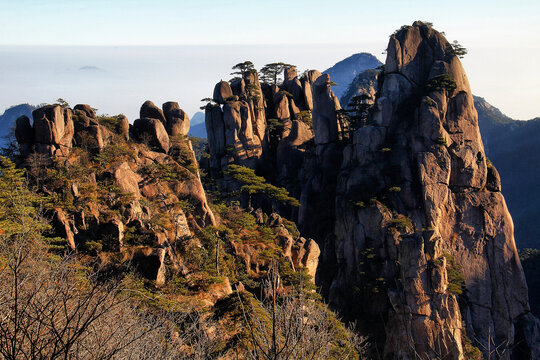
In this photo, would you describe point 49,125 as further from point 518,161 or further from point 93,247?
point 518,161

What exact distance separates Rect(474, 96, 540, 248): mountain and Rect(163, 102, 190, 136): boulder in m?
81.0

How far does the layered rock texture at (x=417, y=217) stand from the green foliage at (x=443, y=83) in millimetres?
92

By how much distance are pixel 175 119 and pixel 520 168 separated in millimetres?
105269

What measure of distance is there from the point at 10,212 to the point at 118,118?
10.7m

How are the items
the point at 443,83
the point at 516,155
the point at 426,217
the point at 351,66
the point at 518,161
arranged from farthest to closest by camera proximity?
1. the point at 351,66
2. the point at 516,155
3. the point at 518,161
4. the point at 443,83
5. the point at 426,217

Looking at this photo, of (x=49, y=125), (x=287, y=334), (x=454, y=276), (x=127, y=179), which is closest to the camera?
(x=287, y=334)

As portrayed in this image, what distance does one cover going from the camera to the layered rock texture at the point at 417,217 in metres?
26.1

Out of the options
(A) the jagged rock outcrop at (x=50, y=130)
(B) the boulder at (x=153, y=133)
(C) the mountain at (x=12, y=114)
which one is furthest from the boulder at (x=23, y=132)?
(C) the mountain at (x=12, y=114)

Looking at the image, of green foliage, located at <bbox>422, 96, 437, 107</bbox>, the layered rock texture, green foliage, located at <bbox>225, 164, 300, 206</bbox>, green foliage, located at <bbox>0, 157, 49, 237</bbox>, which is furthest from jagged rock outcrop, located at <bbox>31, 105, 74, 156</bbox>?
green foliage, located at <bbox>422, 96, 437, 107</bbox>

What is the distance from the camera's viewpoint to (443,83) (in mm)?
34812

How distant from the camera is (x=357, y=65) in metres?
182

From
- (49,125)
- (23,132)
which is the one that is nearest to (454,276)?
(49,125)

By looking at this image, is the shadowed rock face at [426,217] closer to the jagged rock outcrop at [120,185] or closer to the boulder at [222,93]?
the jagged rock outcrop at [120,185]

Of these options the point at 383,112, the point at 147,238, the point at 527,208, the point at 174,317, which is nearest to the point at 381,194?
the point at 383,112
